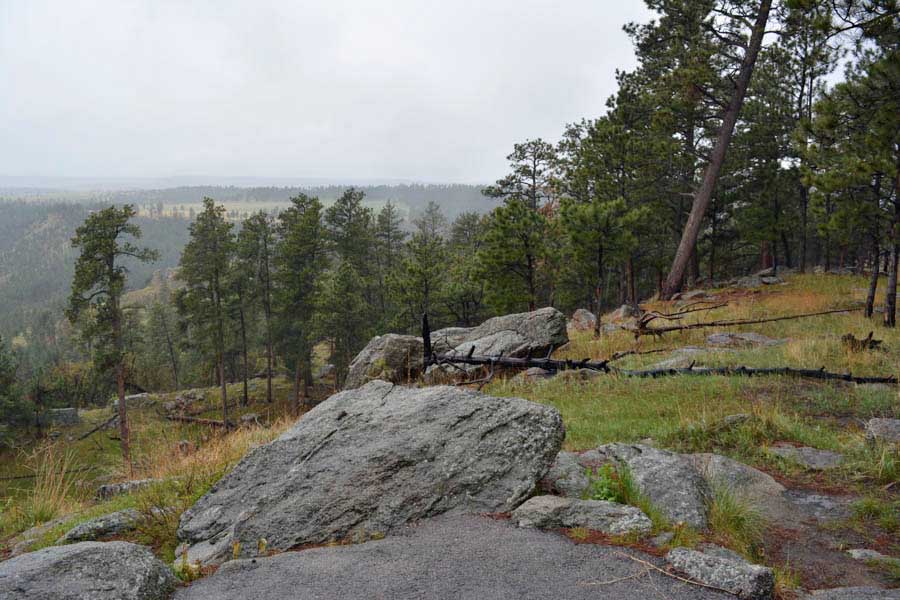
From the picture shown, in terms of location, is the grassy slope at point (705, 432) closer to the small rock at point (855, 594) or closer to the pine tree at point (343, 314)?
the small rock at point (855, 594)

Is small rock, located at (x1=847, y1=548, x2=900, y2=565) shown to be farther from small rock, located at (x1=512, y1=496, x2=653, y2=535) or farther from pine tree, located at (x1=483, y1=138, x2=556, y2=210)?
pine tree, located at (x1=483, y1=138, x2=556, y2=210)

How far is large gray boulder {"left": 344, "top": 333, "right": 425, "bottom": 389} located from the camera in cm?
1333

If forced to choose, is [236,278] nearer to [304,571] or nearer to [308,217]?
[308,217]

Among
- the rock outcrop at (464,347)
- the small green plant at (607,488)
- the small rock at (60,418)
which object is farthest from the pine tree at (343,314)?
the small green plant at (607,488)

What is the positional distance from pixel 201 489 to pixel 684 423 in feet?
21.1

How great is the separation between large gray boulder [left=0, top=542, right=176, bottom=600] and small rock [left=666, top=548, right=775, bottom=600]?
10.9 ft

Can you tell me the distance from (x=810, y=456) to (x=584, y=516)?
3928 mm

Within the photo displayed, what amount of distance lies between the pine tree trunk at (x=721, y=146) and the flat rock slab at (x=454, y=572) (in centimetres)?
2318

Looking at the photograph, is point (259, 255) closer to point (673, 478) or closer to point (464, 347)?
point (464, 347)

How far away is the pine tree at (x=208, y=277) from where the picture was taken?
37.8 m

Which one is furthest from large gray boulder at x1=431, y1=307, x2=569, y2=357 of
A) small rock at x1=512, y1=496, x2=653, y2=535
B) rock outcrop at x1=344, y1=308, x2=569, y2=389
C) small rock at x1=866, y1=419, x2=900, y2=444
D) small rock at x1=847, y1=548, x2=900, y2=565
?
small rock at x1=847, y1=548, x2=900, y2=565

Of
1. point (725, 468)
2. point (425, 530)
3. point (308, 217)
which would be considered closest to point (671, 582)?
point (425, 530)

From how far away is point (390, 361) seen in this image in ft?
44.9

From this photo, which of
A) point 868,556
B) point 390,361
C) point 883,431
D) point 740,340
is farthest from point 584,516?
point 740,340
